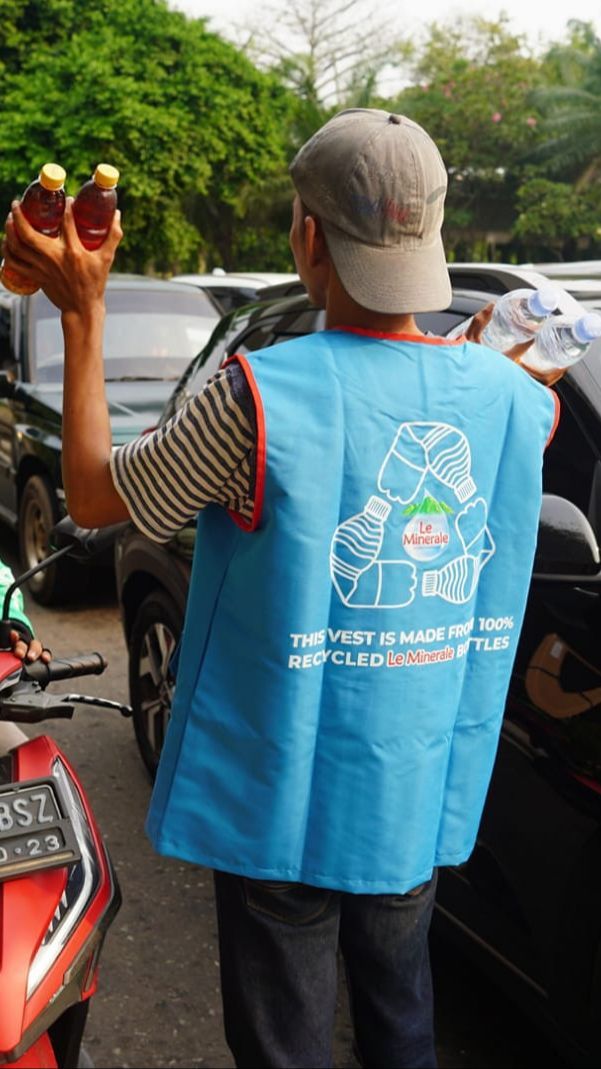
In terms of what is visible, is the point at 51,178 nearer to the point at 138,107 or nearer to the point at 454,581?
the point at 454,581

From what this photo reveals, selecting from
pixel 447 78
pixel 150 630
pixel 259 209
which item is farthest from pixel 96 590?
pixel 447 78

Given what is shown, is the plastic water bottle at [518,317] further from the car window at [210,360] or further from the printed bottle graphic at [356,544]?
the car window at [210,360]

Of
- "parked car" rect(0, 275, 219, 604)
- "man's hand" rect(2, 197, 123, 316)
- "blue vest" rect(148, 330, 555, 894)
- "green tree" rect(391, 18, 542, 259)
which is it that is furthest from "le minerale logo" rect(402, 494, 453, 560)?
"green tree" rect(391, 18, 542, 259)

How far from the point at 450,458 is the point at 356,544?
Result: 0.20 m

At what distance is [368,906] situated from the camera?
2016 mm

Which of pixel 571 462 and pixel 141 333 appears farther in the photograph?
pixel 141 333

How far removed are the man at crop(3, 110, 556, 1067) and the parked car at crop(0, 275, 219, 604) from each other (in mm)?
4483

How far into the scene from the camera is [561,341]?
2383mm

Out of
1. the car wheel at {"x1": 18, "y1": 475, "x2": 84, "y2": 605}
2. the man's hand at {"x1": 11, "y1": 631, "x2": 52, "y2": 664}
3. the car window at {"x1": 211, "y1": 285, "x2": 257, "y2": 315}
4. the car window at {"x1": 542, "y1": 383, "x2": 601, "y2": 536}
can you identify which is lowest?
the car wheel at {"x1": 18, "y1": 475, "x2": 84, "y2": 605}

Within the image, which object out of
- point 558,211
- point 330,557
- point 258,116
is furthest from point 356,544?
point 558,211

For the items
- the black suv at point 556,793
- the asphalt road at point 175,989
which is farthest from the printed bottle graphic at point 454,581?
the asphalt road at point 175,989

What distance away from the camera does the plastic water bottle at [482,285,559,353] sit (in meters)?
2.37

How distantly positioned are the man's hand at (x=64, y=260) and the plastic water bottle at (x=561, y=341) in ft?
3.11

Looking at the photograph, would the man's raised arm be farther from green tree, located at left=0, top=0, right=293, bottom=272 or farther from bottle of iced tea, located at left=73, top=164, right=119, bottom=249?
green tree, located at left=0, top=0, right=293, bottom=272
